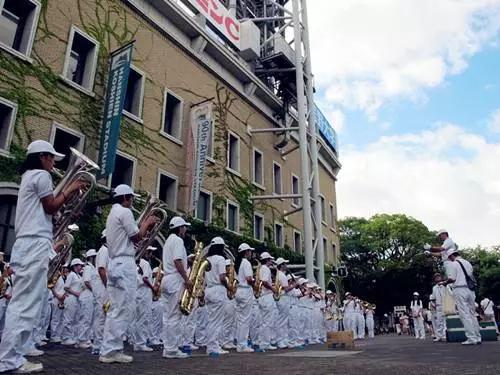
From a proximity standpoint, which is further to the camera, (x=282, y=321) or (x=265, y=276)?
(x=282, y=321)

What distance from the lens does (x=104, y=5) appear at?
17922 millimetres

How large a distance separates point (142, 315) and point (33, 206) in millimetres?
6250

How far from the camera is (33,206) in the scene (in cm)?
508

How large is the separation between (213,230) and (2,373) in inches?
627

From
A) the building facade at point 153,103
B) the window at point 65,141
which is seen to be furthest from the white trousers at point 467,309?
the window at point 65,141

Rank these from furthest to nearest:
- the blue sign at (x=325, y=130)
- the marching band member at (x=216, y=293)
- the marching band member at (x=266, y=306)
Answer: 1. the blue sign at (x=325, y=130)
2. the marching band member at (x=266, y=306)
3. the marching band member at (x=216, y=293)

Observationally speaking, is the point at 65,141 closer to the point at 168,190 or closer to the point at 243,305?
the point at 168,190

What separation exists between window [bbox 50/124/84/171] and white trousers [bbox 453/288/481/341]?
13.0 m

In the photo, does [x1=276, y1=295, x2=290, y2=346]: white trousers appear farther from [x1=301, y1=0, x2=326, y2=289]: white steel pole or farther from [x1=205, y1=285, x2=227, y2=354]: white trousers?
[x1=301, y1=0, x2=326, y2=289]: white steel pole

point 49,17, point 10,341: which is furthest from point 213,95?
point 10,341

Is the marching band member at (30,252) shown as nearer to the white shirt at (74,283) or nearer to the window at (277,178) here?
the white shirt at (74,283)

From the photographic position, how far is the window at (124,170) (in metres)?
17.5

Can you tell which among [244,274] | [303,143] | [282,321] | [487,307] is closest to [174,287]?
[244,274]

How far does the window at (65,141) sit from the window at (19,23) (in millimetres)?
2750
